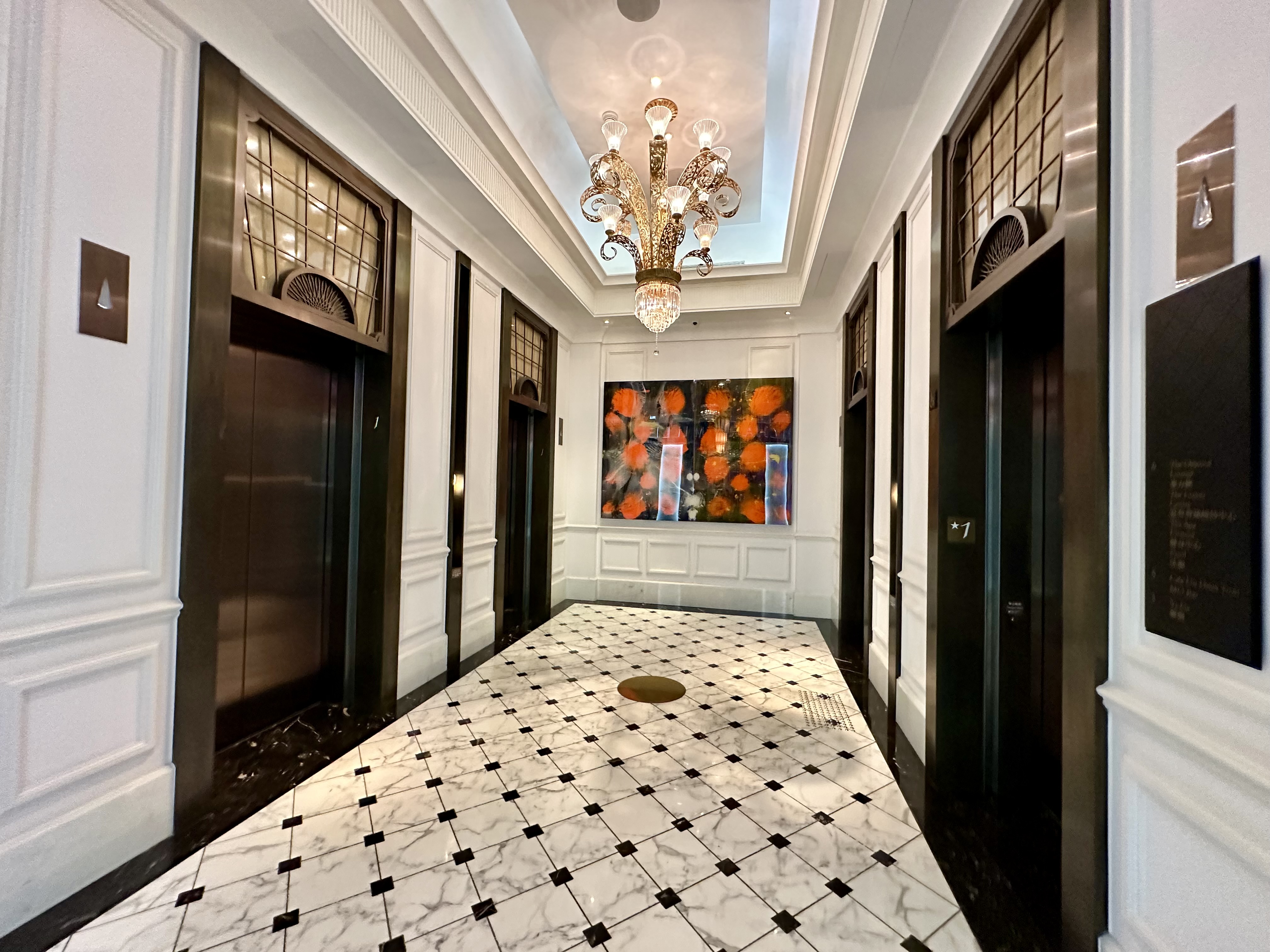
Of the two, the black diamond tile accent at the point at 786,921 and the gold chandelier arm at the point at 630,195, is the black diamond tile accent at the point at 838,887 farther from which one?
the gold chandelier arm at the point at 630,195

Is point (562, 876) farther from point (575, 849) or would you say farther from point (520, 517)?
point (520, 517)

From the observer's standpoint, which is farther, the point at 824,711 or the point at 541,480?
the point at 541,480

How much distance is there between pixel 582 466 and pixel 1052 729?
5436 millimetres

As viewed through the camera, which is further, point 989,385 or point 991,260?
point 989,385

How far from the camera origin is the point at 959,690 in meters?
2.74

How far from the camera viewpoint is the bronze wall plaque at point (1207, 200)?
118 centimetres

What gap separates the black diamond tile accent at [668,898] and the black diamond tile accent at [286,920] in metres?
1.25

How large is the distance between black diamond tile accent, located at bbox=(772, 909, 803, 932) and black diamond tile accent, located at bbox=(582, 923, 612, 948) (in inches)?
23.1

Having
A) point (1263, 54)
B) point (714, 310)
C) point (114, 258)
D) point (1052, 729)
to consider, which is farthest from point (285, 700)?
point (714, 310)

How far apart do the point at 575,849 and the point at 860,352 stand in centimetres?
469

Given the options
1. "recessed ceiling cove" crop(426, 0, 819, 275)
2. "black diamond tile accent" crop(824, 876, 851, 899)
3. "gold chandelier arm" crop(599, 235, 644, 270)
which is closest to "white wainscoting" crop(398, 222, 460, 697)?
"recessed ceiling cove" crop(426, 0, 819, 275)

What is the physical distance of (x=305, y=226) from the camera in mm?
2904

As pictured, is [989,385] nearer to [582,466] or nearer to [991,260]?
[991,260]

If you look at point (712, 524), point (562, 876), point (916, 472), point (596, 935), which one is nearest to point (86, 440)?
point (562, 876)
